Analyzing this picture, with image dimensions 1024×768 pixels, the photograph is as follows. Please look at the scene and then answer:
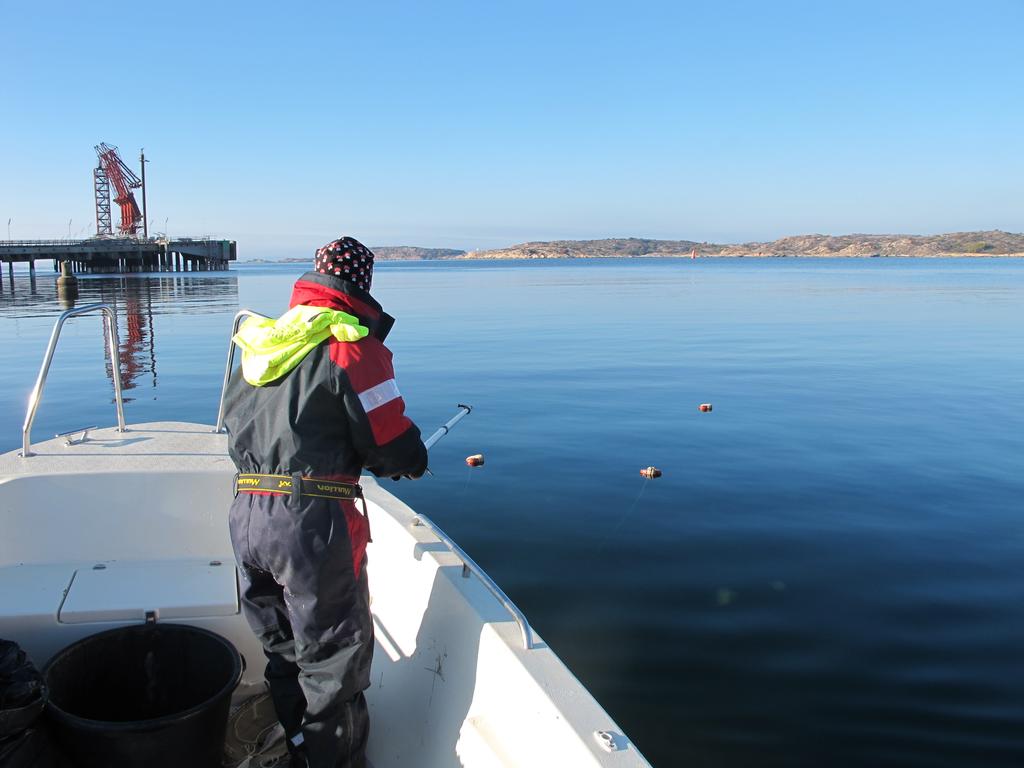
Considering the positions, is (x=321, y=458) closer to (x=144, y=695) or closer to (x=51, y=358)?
(x=144, y=695)

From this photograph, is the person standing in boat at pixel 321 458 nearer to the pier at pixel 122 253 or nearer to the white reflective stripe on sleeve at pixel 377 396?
the white reflective stripe on sleeve at pixel 377 396

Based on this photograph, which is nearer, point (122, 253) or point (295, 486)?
point (295, 486)

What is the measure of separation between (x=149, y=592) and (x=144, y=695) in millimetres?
451

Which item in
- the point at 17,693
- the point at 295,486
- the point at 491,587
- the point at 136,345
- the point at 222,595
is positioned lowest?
the point at 136,345

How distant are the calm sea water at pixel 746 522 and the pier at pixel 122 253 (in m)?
45.6

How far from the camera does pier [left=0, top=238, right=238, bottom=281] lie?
53.5 metres

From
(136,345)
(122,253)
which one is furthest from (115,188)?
(136,345)

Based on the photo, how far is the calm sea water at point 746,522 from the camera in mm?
3676

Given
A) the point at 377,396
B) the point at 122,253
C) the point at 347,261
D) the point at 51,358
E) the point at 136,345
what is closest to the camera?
the point at 377,396

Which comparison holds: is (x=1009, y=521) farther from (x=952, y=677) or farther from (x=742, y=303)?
(x=742, y=303)

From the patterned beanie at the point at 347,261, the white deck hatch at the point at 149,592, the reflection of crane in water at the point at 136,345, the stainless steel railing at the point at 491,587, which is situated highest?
the patterned beanie at the point at 347,261

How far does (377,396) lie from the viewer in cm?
227

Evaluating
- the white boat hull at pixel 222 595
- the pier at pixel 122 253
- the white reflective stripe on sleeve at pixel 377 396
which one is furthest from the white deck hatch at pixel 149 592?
the pier at pixel 122 253

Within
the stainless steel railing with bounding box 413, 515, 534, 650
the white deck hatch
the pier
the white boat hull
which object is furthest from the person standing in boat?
the pier
